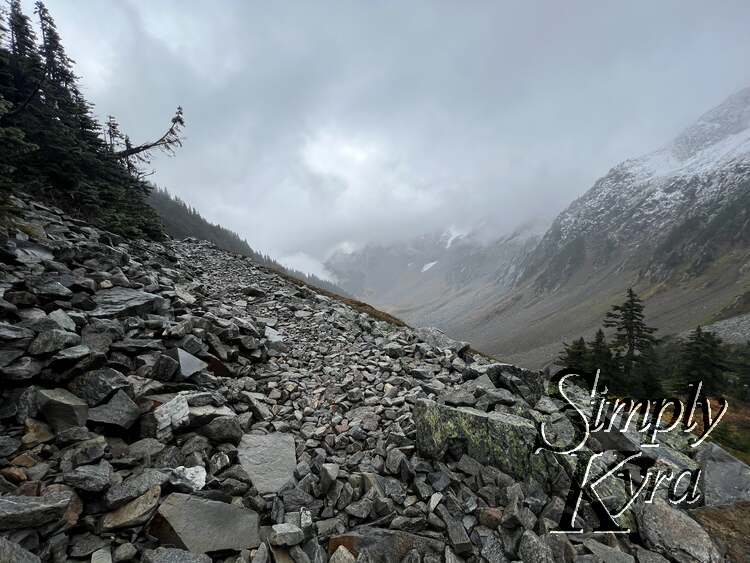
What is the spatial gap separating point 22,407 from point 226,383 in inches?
159

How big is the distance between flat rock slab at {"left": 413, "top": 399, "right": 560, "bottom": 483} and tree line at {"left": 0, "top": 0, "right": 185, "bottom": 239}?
1519 centimetres

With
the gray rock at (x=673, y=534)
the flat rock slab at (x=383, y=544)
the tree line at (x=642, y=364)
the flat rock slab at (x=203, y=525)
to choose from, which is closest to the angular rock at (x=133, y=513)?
the flat rock slab at (x=203, y=525)

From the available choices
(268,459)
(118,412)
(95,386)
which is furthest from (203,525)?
(95,386)

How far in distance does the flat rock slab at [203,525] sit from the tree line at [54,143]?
41.9ft

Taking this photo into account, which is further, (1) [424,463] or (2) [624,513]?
(1) [424,463]

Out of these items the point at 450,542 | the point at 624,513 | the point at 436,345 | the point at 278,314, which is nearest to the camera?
the point at 450,542

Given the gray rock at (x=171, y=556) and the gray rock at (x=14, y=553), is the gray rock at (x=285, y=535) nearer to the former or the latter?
the gray rock at (x=171, y=556)

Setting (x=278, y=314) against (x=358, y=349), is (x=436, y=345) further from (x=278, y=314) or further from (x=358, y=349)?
(x=278, y=314)

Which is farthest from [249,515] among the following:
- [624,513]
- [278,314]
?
[278,314]

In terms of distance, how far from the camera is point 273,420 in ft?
27.7

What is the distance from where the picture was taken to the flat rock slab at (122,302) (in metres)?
9.25

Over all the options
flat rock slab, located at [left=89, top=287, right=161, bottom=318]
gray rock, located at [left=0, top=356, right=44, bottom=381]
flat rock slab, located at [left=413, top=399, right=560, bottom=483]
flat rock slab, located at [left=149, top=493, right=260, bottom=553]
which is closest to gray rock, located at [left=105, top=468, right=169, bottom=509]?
flat rock slab, located at [left=149, top=493, right=260, bottom=553]

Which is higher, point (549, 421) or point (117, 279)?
point (117, 279)

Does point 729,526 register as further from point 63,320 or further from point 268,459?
point 63,320
